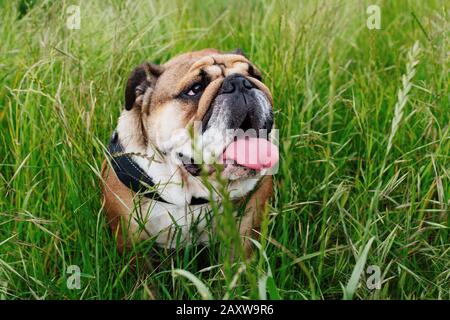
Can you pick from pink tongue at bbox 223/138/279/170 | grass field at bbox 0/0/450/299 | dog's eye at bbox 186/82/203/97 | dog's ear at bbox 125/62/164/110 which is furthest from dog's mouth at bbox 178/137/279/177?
dog's ear at bbox 125/62/164/110

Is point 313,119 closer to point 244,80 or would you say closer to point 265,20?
point 244,80

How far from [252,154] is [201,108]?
28 cm

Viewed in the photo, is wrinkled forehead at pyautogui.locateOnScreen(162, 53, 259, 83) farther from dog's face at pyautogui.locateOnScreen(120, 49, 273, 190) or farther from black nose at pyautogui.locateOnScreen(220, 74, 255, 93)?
black nose at pyautogui.locateOnScreen(220, 74, 255, 93)

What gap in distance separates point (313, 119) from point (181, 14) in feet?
4.59

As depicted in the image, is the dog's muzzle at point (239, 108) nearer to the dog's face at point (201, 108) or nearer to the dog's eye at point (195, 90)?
the dog's face at point (201, 108)

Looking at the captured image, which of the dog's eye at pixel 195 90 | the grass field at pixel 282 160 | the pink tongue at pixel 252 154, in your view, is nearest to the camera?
the grass field at pixel 282 160

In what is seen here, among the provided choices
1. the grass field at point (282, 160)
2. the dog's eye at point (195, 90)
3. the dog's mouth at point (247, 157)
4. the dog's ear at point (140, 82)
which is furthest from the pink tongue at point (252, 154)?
the dog's ear at point (140, 82)

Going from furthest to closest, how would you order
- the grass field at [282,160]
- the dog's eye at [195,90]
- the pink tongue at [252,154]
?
1. the dog's eye at [195,90]
2. the pink tongue at [252,154]
3. the grass field at [282,160]

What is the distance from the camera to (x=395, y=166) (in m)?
3.00

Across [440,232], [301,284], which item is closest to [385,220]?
[440,232]

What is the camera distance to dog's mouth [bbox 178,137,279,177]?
2625mm

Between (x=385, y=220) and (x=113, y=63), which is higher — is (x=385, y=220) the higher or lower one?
the lower one

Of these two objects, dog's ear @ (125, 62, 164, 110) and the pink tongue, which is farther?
dog's ear @ (125, 62, 164, 110)

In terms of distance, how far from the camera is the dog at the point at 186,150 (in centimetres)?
264
